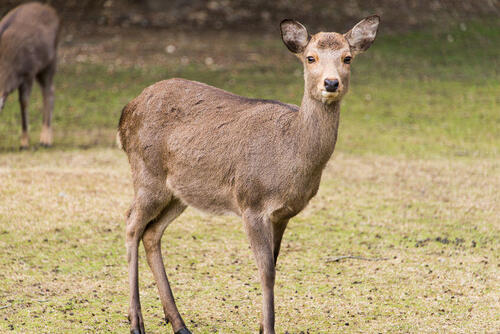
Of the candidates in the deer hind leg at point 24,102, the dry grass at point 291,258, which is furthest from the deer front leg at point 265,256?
the deer hind leg at point 24,102

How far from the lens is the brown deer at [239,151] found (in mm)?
4520

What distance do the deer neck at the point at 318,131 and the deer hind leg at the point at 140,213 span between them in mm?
1073

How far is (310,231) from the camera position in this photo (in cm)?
736

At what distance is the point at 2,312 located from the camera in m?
5.25

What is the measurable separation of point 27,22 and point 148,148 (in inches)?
260

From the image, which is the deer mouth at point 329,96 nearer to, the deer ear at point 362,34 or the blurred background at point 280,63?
the deer ear at point 362,34

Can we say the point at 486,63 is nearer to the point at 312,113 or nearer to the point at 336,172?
the point at 336,172

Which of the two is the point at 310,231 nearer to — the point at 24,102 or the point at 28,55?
the point at 24,102

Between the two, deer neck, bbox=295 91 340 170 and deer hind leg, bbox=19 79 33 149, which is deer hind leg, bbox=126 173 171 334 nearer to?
deer neck, bbox=295 91 340 170

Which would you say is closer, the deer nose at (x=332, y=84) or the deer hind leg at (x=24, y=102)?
the deer nose at (x=332, y=84)

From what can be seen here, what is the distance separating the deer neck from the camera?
4.50m

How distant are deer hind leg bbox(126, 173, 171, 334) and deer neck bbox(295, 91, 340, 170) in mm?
1073

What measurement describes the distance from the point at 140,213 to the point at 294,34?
1557 mm

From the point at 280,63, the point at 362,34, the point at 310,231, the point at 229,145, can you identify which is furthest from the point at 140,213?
the point at 280,63
